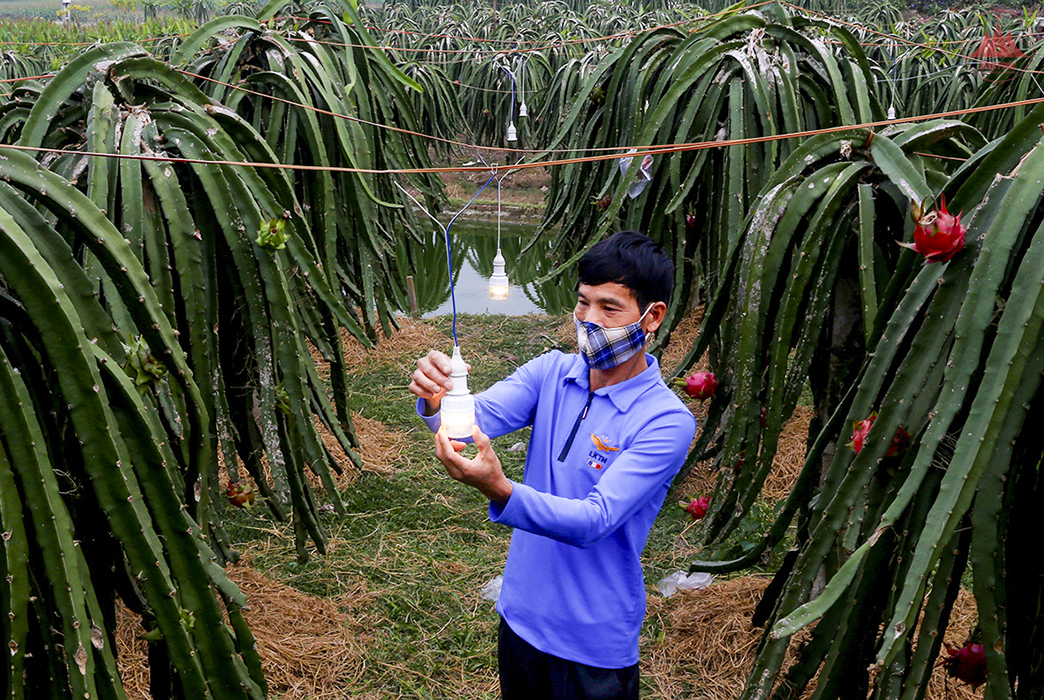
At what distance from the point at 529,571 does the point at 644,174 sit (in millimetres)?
2019

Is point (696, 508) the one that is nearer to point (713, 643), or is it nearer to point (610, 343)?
point (713, 643)

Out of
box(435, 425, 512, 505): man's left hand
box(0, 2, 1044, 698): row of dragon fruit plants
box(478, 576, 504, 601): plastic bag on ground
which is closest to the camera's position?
box(0, 2, 1044, 698): row of dragon fruit plants

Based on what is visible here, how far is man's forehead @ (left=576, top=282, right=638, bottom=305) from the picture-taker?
181cm

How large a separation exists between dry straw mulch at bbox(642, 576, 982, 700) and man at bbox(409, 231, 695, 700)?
1075mm

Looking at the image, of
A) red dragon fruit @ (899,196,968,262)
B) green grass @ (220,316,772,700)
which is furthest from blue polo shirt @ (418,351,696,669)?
green grass @ (220,316,772,700)

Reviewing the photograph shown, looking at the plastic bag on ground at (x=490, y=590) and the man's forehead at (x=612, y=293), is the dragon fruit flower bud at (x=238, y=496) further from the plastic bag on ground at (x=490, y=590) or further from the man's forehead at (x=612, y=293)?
the man's forehead at (x=612, y=293)

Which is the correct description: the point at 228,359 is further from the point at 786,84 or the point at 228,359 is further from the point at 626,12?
the point at 626,12

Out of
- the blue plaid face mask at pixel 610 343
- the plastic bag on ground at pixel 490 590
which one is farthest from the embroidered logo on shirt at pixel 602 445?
the plastic bag on ground at pixel 490 590

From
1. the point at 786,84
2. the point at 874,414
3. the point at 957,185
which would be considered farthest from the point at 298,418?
the point at 786,84

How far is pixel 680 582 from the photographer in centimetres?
335

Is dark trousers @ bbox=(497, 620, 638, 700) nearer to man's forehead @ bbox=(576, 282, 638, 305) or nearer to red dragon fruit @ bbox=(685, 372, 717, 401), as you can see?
man's forehead @ bbox=(576, 282, 638, 305)

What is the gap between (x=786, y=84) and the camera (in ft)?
10.1

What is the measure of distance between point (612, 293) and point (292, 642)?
1.86m

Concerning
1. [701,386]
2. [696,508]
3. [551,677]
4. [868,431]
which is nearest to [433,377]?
[551,677]
